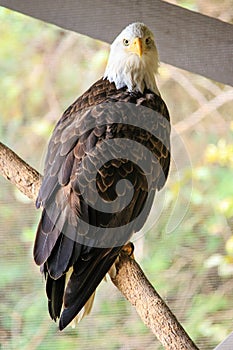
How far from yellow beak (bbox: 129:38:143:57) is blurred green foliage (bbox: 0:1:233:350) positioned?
0.31 meters

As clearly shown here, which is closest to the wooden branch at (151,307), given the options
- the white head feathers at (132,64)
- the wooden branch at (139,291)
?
the wooden branch at (139,291)

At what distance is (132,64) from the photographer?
4.53 ft

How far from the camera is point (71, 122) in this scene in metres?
1.29

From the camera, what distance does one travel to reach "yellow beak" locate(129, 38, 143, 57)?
4.32 feet

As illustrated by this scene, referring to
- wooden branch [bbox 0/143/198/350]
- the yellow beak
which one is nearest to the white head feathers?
the yellow beak

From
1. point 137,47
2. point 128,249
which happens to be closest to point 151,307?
point 128,249

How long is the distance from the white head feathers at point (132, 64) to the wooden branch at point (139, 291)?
220 mm

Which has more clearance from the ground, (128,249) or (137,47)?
(137,47)

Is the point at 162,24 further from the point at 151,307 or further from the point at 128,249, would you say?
the point at 151,307

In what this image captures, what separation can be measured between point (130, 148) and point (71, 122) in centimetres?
11

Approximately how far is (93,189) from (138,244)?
0.45m

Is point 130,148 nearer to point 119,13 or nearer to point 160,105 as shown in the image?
point 160,105

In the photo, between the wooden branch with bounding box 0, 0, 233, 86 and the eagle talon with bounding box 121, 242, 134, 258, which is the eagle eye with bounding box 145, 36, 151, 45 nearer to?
the wooden branch with bounding box 0, 0, 233, 86

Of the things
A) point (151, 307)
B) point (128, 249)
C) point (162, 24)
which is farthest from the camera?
point (162, 24)
